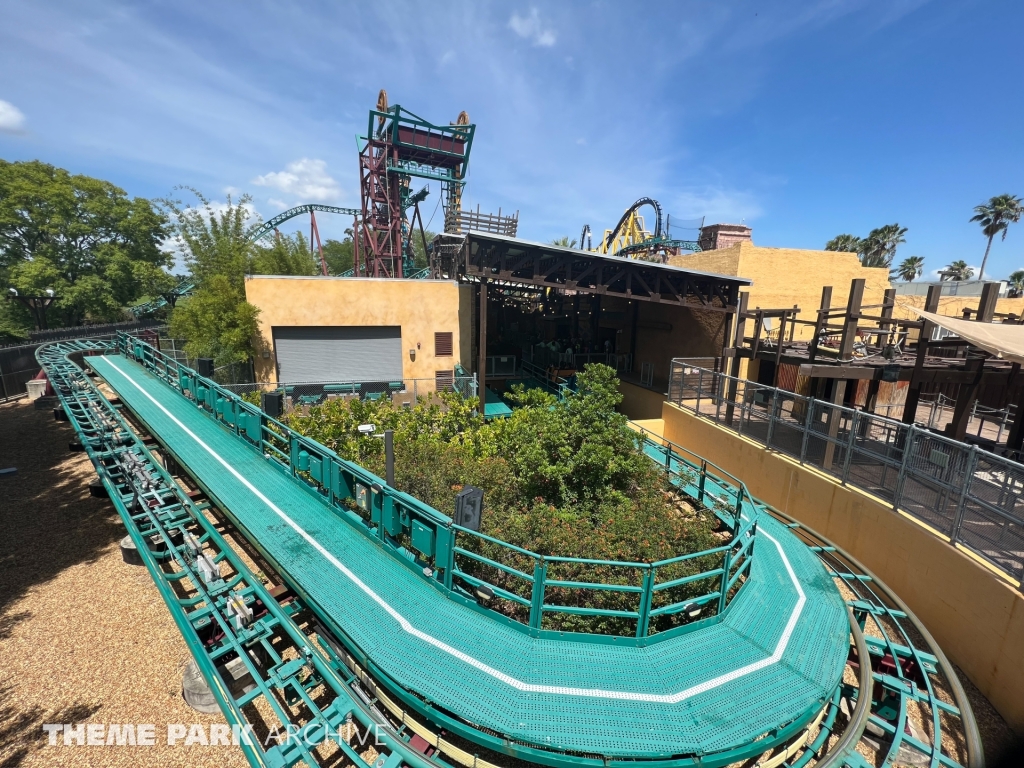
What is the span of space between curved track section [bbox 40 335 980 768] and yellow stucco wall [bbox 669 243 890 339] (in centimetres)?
1394

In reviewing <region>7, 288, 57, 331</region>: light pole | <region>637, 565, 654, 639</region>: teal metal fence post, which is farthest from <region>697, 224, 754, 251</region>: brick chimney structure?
<region>7, 288, 57, 331</region>: light pole

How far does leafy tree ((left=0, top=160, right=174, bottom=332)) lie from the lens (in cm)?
3069

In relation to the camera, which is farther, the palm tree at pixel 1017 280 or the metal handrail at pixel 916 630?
the palm tree at pixel 1017 280

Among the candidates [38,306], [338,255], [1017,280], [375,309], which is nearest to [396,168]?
[375,309]

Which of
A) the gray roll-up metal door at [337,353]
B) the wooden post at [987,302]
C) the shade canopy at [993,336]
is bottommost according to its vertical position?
the gray roll-up metal door at [337,353]

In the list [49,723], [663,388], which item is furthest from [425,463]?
[663,388]

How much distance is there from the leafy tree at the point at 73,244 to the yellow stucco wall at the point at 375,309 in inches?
1136

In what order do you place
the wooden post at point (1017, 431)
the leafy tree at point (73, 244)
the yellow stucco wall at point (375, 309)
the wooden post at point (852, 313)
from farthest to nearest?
the leafy tree at point (73, 244), the yellow stucco wall at point (375, 309), the wooden post at point (852, 313), the wooden post at point (1017, 431)

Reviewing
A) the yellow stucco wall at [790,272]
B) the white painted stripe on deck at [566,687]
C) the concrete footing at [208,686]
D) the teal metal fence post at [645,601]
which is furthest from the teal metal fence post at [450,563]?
the yellow stucco wall at [790,272]

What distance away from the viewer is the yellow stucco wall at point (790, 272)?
18328 mm

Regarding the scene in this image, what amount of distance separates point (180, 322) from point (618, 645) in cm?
1980

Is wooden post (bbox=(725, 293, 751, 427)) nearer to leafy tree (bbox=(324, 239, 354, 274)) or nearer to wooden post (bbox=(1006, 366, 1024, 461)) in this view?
wooden post (bbox=(1006, 366, 1024, 461))

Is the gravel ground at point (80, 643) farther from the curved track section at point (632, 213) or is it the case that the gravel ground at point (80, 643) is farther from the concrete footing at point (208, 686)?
the curved track section at point (632, 213)

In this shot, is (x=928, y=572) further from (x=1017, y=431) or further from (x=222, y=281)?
(x=222, y=281)
